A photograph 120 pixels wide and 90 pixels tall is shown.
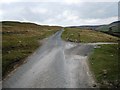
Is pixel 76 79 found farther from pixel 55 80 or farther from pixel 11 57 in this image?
pixel 11 57

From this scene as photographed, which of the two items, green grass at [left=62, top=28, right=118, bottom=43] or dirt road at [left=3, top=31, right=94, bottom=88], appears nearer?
dirt road at [left=3, top=31, right=94, bottom=88]

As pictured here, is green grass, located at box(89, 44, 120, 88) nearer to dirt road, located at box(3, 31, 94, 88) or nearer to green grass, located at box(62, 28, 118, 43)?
dirt road, located at box(3, 31, 94, 88)

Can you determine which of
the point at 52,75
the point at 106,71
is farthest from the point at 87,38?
the point at 52,75

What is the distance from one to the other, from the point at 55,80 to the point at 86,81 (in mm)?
3105

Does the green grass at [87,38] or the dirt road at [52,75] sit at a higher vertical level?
the green grass at [87,38]

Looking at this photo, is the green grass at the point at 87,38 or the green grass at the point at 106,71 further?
the green grass at the point at 87,38

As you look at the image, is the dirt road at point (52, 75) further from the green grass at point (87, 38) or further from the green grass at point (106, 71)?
the green grass at point (87, 38)

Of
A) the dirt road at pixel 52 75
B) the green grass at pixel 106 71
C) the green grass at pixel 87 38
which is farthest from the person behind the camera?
the green grass at pixel 87 38

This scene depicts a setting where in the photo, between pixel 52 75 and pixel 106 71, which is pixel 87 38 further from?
pixel 52 75

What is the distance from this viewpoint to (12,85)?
2573 centimetres

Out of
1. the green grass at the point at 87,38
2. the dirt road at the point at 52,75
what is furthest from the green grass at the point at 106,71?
the green grass at the point at 87,38

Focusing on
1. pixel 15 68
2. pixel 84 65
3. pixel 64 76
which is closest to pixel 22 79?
pixel 64 76

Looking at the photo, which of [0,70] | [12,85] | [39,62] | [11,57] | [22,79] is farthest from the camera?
[11,57]

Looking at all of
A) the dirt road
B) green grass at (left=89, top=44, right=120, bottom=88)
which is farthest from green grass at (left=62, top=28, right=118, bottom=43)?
the dirt road
